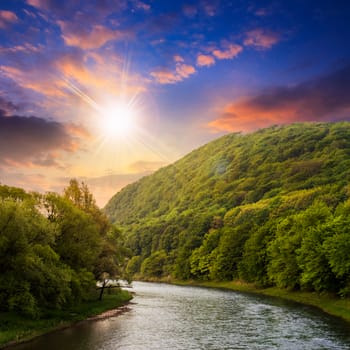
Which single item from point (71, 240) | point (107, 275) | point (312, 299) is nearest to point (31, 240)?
point (71, 240)

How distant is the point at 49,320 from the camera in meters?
56.4

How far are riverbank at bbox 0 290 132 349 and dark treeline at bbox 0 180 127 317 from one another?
1.21m

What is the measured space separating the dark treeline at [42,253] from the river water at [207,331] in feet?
16.6

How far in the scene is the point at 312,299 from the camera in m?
89.7

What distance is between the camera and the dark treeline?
1938 inches

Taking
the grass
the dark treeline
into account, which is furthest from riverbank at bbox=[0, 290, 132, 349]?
the grass

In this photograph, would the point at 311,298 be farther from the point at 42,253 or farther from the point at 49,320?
the point at 42,253

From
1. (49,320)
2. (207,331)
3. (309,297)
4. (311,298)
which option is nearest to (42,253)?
(49,320)

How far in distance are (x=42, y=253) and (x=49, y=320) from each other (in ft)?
30.8

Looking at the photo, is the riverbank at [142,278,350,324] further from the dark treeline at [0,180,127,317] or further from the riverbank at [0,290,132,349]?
the dark treeline at [0,180,127,317]

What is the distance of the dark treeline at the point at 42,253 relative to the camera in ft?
161

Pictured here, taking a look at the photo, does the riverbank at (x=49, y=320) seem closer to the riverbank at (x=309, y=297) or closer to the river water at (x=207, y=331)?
the river water at (x=207, y=331)

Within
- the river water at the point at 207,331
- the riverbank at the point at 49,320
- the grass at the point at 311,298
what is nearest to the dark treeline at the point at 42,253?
the riverbank at the point at 49,320

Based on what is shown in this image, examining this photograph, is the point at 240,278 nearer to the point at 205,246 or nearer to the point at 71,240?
the point at 205,246
